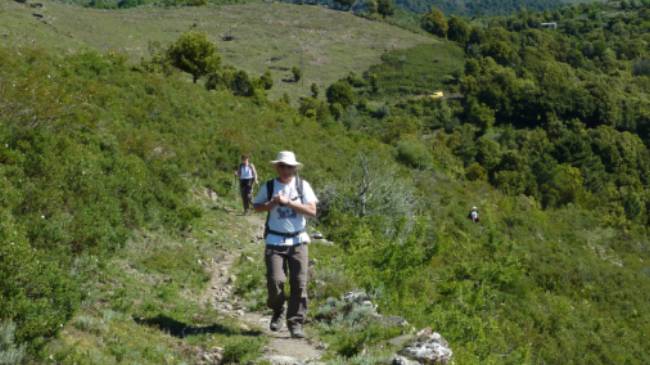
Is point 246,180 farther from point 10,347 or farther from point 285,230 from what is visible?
point 10,347

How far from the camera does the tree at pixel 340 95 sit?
217 feet

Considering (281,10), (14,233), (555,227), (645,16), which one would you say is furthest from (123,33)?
(645,16)

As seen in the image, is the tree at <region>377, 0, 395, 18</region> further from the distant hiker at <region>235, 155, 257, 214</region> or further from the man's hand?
the man's hand

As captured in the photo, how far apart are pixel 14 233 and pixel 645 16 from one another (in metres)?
176

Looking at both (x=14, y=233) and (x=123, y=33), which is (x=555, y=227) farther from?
(x=123, y=33)

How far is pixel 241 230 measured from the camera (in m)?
12.8

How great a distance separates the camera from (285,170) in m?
6.28

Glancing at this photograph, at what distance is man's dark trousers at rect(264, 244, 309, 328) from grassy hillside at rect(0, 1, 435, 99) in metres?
46.4

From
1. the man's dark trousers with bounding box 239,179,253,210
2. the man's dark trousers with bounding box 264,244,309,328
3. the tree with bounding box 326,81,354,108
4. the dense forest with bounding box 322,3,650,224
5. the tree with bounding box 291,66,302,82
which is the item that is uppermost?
the man's dark trousers with bounding box 264,244,309,328

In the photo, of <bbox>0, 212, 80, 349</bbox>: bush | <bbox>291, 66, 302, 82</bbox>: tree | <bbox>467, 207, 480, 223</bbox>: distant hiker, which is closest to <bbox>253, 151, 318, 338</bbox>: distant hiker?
<bbox>0, 212, 80, 349</bbox>: bush

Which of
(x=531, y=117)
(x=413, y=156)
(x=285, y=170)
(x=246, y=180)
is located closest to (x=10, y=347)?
(x=285, y=170)

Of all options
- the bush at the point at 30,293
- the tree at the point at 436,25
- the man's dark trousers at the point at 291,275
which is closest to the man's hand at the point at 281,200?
the man's dark trousers at the point at 291,275

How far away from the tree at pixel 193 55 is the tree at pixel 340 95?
27.2 metres

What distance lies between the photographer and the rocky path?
6045 millimetres
